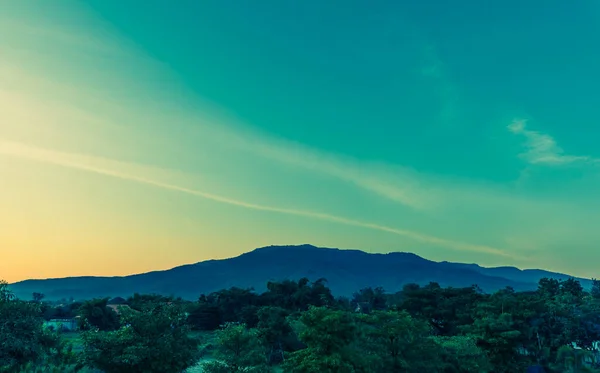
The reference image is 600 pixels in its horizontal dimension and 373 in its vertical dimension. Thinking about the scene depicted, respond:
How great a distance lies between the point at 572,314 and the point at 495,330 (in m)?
19.1

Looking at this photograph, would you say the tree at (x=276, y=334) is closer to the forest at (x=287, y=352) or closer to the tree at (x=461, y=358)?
the forest at (x=287, y=352)

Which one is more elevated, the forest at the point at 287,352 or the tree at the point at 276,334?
the forest at the point at 287,352

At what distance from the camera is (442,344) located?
2514 cm

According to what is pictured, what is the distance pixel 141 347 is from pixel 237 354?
4112 millimetres

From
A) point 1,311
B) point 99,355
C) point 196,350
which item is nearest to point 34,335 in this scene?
point 1,311

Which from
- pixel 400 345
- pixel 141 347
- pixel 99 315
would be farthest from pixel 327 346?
pixel 99 315

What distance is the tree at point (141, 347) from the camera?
19703mm

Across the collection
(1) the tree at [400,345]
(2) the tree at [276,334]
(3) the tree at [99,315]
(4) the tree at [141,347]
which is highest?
(1) the tree at [400,345]

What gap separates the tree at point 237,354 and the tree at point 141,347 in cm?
185

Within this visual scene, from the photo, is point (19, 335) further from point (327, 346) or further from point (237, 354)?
point (327, 346)

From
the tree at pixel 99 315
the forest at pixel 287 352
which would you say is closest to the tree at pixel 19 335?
the forest at pixel 287 352

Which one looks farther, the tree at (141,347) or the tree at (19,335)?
the tree at (141,347)

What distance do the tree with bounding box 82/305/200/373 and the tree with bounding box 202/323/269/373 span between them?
1852 mm

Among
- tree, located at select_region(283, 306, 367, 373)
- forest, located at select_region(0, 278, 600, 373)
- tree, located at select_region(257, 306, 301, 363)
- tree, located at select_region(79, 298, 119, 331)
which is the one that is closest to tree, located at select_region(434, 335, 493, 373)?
Result: forest, located at select_region(0, 278, 600, 373)
